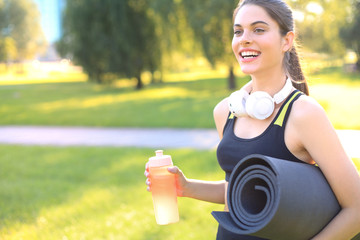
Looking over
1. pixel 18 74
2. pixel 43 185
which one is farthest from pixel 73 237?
pixel 18 74

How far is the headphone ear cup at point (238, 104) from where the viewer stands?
182 centimetres

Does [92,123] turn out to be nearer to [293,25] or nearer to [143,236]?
[143,236]

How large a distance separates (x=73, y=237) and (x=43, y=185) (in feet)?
6.56

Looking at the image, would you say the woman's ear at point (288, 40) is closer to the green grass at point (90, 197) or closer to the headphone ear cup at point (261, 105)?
the headphone ear cup at point (261, 105)

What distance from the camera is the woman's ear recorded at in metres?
1.80

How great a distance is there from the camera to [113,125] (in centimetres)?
1140

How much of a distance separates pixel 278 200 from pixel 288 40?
2.47 ft

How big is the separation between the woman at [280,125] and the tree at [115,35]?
20522 mm

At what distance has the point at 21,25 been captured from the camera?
2445 inches

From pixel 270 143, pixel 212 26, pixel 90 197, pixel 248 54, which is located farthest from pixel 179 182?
pixel 212 26

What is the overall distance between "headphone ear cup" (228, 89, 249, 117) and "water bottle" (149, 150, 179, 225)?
0.32 m

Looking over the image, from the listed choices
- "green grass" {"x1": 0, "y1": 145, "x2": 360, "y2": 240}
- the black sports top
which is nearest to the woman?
the black sports top

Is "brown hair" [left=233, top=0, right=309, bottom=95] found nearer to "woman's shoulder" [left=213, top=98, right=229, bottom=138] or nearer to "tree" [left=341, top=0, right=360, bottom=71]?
"woman's shoulder" [left=213, top=98, right=229, bottom=138]

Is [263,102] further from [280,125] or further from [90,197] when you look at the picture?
[90,197]
